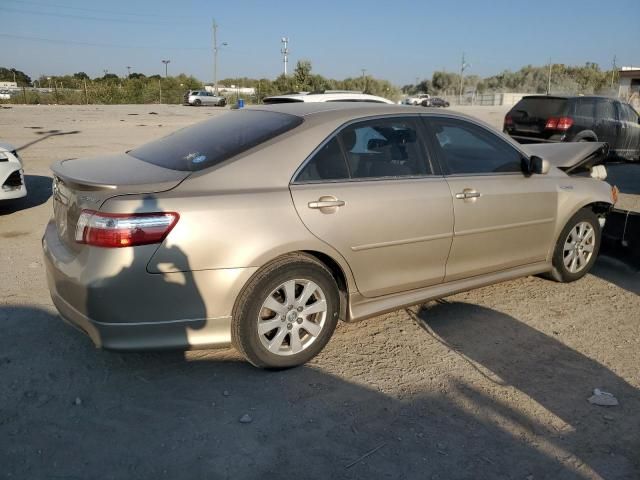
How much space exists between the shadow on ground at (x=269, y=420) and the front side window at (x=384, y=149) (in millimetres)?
1340

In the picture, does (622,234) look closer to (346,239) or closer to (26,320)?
(346,239)

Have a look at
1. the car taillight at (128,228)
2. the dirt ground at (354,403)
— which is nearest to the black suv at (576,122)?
the dirt ground at (354,403)

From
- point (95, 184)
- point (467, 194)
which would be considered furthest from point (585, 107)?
point (95, 184)

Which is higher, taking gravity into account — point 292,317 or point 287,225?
point 287,225

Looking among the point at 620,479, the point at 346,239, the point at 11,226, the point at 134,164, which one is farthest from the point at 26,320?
the point at 620,479

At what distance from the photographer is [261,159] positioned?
3467 mm

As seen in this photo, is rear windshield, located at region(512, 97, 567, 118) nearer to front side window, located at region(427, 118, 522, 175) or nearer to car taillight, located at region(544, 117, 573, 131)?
car taillight, located at region(544, 117, 573, 131)

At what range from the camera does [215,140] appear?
381 centimetres

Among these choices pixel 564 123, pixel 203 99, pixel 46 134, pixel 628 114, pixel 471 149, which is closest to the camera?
pixel 471 149

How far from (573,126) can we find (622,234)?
6998 mm

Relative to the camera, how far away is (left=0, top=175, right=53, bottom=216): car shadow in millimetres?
7860

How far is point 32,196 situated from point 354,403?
733 cm

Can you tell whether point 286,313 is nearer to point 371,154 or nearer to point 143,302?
point 143,302

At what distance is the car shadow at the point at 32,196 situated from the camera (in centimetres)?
786
